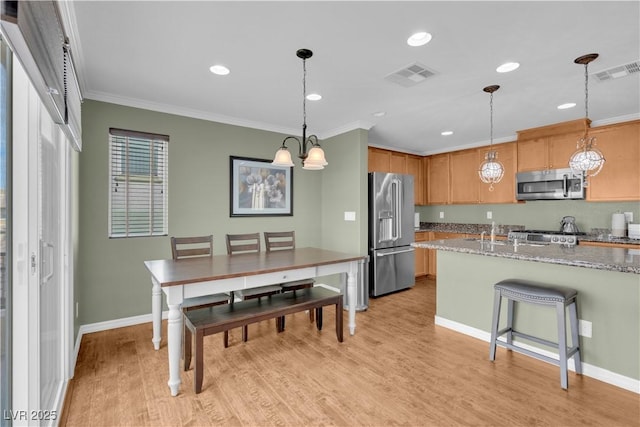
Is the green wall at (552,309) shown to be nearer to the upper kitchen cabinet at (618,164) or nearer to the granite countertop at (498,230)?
the granite countertop at (498,230)

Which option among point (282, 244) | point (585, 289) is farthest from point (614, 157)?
point (282, 244)

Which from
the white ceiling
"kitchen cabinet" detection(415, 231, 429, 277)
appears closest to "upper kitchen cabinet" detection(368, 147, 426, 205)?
"kitchen cabinet" detection(415, 231, 429, 277)

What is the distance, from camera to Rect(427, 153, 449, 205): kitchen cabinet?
5.92 m

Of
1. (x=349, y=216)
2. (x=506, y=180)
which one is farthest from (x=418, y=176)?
(x=349, y=216)

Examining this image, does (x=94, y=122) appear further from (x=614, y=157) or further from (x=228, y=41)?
(x=614, y=157)

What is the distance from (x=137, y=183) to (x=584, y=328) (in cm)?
433

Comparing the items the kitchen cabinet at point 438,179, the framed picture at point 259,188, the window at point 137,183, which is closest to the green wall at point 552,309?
the framed picture at point 259,188

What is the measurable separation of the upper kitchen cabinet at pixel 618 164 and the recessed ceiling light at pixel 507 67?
2.47 meters

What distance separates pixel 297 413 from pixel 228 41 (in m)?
2.49

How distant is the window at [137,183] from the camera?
3275mm

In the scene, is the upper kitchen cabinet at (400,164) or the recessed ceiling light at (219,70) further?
the upper kitchen cabinet at (400,164)

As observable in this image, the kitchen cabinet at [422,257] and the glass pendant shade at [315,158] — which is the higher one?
the glass pendant shade at [315,158]

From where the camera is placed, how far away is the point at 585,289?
2449 millimetres

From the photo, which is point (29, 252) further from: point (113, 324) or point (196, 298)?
point (113, 324)
